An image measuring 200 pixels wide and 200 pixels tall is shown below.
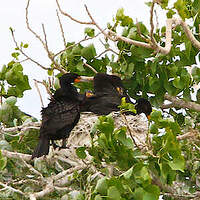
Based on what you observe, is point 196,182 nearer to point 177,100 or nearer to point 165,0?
point 177,100

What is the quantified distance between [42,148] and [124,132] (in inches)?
82.9

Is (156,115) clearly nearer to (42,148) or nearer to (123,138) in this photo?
(123,138)

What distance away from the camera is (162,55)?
6.57m

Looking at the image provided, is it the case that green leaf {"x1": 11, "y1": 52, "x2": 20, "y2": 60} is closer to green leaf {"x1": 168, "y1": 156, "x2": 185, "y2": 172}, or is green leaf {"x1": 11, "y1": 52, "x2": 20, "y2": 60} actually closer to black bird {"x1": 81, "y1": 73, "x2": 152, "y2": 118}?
black bird {"x1": 81, "y1": 73, "x2": 152, "y2": 118}

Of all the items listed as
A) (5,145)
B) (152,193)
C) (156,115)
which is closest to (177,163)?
(152,193)

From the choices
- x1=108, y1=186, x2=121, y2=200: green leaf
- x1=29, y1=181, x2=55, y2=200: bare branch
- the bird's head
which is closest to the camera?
x1=108, y1=186, x2=121, y2=200: green leaf

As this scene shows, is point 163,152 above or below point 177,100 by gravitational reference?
below

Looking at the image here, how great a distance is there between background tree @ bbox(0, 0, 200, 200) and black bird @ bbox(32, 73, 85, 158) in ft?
0.57

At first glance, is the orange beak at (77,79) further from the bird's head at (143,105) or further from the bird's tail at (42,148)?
the bird's tail at (42,148)

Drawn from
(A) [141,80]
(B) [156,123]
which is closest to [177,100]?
(A) [141,80]

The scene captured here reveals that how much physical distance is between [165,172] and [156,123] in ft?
1.53

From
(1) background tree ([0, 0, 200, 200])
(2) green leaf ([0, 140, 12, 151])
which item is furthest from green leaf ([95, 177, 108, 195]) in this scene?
(2) green leaf ([0, 140, 12, 151])

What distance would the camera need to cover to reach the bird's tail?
6223 millimetres

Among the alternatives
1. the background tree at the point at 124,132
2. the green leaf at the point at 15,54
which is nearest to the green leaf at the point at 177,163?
the background tree at the point at 124,132
